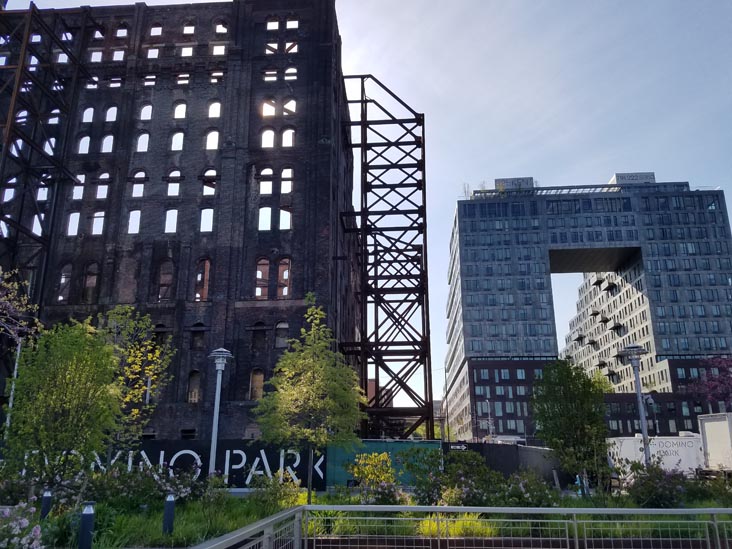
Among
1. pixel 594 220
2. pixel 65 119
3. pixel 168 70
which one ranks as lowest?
pixel 65 119

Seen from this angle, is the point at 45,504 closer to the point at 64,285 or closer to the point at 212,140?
the point at 64,285

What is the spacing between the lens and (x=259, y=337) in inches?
1321

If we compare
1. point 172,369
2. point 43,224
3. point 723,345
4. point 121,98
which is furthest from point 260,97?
point 723,345

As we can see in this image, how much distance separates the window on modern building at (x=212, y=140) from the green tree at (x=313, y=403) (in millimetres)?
19957

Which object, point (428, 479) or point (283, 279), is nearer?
point (428, 479)

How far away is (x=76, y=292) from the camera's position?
35062 mm

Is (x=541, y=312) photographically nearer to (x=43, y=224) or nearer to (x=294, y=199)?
(x=294, y=199)

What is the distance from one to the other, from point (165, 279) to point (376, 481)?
79.9 feet

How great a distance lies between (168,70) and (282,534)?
37647mm

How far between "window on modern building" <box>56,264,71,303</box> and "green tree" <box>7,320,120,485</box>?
21.4 meters

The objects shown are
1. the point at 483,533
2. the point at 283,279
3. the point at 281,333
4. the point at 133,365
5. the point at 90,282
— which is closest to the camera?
the point at 483,533

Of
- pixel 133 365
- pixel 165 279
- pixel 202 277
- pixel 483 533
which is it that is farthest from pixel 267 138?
pixel 483 533

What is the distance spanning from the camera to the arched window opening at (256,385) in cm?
3266

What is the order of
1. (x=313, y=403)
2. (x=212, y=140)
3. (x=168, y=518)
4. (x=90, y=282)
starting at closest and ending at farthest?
(x=168, y=518)
(x=313, y=403)
(x=90, y=282)
(x=212, y=140)
